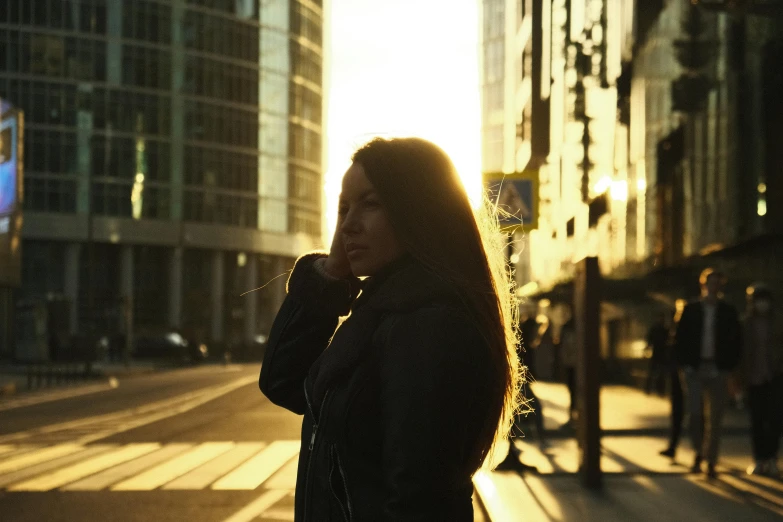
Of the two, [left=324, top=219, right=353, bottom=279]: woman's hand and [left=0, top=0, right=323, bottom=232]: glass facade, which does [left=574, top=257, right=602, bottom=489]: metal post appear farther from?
[left=0, top=0, right=323, bottom=232]: glass facade

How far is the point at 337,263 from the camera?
3.13 m

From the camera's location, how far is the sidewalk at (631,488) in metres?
9.72

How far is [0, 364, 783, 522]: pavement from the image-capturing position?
33.0 feet

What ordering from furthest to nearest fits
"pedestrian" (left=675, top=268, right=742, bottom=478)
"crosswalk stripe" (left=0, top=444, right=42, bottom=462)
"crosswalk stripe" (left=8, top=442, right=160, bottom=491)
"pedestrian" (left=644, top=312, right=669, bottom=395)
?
"pedestrian" (left=644, top=312, right=669, bottom=395)
"crosswalk stripe" (left=0, top=444, right=42, bottom=462)
"pedestrian" (left=675, top=268, right=742, bottom=478)
"crosswalk stripe" (left=8, top=442, right=160, bottom=491)

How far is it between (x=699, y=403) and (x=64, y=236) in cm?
7532

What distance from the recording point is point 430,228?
2.72 meters

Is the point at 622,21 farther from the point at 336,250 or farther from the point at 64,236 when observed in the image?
the point at 64,236

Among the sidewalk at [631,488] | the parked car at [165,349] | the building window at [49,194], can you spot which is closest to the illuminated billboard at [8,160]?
the sidewalk at [631,488]

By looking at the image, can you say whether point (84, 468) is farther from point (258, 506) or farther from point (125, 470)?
point (258, 506)

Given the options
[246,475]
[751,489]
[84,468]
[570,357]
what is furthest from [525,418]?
[570,357]

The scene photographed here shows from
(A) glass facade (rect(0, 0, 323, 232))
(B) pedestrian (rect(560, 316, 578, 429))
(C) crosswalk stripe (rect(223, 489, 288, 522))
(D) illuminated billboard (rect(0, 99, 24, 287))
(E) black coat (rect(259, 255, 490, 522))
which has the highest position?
(A) glass facade (rect(0, 0, 323, 232))

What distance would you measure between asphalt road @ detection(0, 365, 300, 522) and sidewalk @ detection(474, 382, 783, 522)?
5.89 ft

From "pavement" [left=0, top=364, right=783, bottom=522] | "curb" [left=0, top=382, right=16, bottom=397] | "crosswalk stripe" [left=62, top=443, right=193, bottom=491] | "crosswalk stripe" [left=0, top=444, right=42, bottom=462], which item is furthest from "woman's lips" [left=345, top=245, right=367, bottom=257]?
"curb" [left=0, top=382, right=16, bottom=397]

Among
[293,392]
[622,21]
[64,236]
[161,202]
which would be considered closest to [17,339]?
[622,21]
